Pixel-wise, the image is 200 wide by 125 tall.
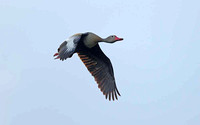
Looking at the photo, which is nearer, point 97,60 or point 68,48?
point 68,48

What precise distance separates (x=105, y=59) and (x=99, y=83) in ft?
2.87

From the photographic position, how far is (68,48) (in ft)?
47.1

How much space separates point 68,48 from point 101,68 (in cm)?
253

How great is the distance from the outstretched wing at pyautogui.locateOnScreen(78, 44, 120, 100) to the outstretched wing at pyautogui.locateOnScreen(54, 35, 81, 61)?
58.5 inches

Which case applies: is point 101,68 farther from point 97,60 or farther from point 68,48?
point 68,48


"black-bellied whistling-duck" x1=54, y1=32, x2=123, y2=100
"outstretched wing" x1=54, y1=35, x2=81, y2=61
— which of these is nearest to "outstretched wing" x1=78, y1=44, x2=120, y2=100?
"black-bellied whistling-duck" x1=54, y1=32, x2=123, y2=100

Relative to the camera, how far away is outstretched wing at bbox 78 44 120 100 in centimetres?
1641

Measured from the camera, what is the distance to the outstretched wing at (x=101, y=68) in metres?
16.4

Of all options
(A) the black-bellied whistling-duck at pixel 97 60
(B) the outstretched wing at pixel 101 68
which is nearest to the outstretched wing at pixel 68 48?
(A) the black-bellied whistling-duck at pixel 97 60

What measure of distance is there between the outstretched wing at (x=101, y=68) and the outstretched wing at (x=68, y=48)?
Answer: 1.49 m

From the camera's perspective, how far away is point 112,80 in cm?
1673

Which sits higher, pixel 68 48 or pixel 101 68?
pixel 68 48

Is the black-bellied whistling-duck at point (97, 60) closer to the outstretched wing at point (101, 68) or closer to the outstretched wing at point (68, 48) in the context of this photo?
the outstretched wing at point (101, 68)

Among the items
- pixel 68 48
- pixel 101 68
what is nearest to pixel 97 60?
pixel 101 68
